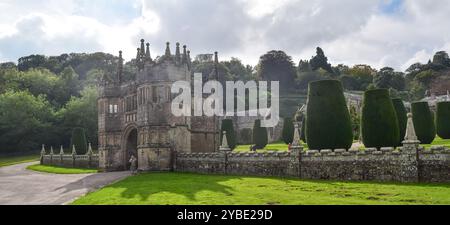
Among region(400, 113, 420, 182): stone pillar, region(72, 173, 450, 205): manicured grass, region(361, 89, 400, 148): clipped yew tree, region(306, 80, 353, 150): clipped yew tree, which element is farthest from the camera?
region(361, 89, 400, 148): clipped yew tree

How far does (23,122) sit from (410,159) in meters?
62.9

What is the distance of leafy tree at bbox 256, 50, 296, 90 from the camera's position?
407ft

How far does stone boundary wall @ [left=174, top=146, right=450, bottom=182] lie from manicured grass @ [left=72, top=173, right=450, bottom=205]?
1.64m

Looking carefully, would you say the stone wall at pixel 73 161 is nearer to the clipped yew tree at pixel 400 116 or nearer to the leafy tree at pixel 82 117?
the leafy tree at pixel 82 117

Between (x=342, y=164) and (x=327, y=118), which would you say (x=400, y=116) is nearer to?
(x=327, y=118)

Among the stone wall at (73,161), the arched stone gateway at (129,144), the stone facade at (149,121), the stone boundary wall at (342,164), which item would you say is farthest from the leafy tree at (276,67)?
the stone boundary wall at (342,164)

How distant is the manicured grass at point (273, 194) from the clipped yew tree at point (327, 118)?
711 centimetres

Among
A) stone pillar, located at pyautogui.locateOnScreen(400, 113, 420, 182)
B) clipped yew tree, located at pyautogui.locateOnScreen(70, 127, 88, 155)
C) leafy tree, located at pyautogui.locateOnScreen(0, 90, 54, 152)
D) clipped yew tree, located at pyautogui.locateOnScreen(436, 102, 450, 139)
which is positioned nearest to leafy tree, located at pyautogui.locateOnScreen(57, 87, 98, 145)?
leafy tree, located at pyautogui.locateOnScreen(0, 90, 54, 152)

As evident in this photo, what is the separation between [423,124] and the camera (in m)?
43.4

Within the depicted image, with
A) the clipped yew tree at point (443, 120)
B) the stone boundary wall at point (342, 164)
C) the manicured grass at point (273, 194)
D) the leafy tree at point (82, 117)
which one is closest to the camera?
the manicured grass at point (273, 194)

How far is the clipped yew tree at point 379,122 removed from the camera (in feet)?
106

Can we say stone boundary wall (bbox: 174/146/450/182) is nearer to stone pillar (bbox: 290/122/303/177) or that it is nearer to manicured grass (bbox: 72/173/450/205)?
stone pillar (bbox: 290/122/303/177)

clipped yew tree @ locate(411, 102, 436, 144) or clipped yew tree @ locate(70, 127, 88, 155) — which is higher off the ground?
clipped yew tree @ locate(411, 102, 436, 144)
